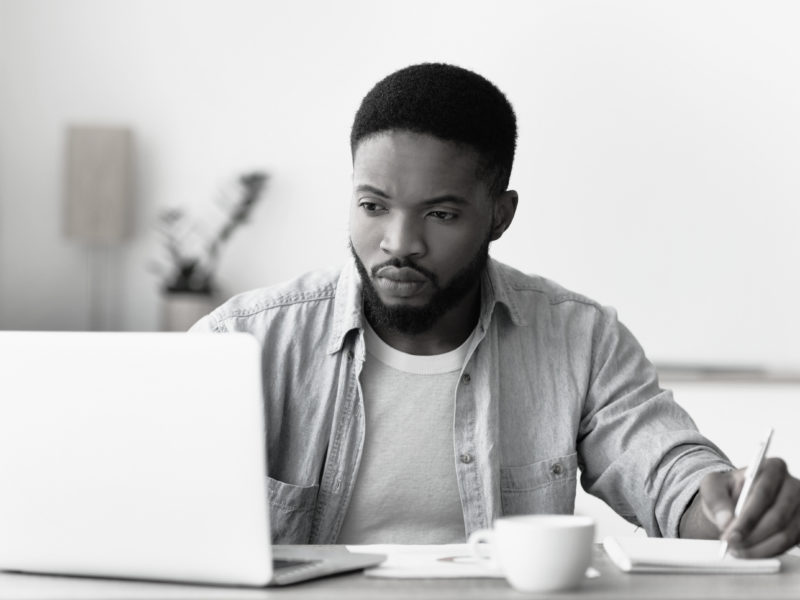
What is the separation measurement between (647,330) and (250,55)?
4.55 ft

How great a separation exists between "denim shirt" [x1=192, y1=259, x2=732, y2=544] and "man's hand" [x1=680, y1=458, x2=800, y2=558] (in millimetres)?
273

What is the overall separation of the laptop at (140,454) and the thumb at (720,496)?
45 cm

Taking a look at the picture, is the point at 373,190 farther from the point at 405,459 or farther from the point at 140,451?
the point at 140,451

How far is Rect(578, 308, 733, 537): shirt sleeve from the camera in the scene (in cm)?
143

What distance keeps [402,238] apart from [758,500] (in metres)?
0.58

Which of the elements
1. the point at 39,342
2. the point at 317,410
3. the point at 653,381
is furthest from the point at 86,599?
the point at 653,381

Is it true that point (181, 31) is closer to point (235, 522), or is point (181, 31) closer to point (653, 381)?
point (653, 381)

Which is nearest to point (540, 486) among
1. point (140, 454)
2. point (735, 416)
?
point (140, 454)

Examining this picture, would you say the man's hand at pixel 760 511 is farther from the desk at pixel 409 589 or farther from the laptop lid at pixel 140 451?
the laptop lid at pixel 140 451

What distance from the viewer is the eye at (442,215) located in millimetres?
1525

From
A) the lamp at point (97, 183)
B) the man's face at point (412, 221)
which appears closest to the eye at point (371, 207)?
the man's face at point (412, 221)

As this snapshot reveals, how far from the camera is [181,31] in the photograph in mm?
3193

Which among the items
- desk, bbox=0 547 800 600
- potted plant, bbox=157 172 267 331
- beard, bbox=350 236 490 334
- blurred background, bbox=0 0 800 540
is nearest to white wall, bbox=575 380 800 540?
blurred background, bbox=0 0 800 540

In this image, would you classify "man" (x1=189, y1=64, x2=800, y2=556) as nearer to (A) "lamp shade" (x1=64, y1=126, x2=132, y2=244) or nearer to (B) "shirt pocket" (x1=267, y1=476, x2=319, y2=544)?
(B) "shirt pocket" (x1=267, y1=476, x2=319, y2=544)
